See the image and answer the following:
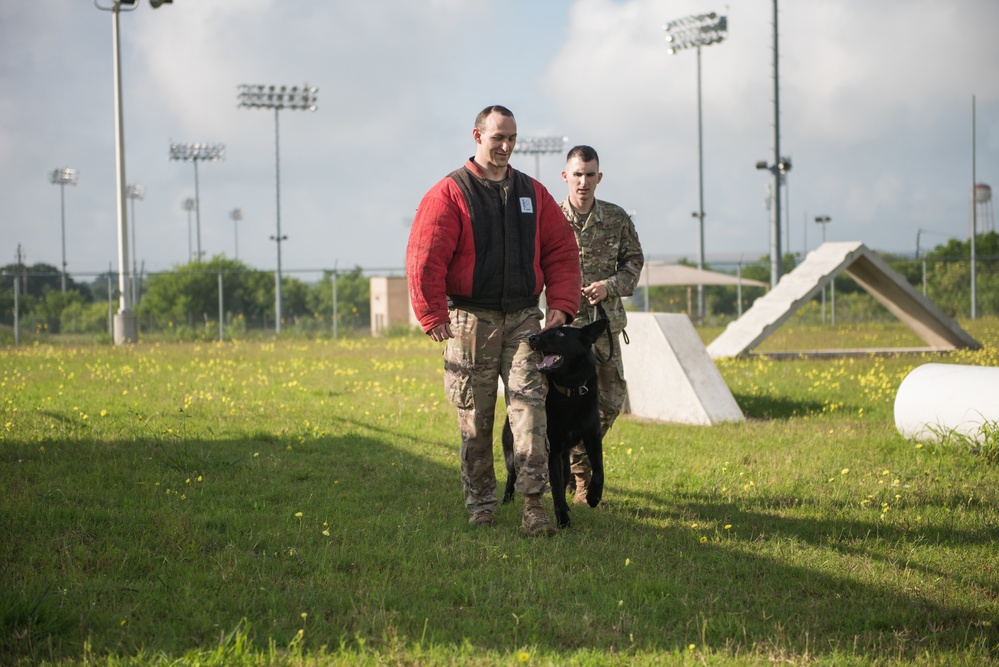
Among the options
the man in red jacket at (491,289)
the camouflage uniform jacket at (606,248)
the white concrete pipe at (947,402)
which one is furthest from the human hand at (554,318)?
the white concrete pipe at (947,402)

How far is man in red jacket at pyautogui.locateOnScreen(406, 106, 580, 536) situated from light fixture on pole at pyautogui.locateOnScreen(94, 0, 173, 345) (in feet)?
65.8

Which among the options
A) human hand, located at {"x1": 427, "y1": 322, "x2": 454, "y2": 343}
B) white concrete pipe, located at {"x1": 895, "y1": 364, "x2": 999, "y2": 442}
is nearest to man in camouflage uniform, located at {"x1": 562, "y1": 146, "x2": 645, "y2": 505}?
human hand, located at {"x1": 427, "y1": 322, "x2": 454, "y2": 343}

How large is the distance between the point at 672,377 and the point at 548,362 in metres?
4.81

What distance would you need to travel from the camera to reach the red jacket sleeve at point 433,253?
5027 mm

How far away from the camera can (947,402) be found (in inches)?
304

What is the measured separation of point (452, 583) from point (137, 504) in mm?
2405

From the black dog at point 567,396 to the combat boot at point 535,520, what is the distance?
6.4 inches

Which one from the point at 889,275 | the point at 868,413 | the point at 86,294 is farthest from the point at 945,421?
the point at 86,294

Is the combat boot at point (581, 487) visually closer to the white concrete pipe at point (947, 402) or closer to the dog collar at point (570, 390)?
the dog collar at point (570, 390)

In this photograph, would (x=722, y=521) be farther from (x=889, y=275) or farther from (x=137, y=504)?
(x=889, y=275)

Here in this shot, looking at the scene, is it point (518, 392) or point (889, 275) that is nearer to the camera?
point (518, 392)

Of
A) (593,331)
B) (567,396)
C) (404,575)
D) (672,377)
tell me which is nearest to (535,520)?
(567,396)

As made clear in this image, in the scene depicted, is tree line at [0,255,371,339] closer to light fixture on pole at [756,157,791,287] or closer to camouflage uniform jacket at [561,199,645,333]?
light fixture on pole at [756,157,791,287]

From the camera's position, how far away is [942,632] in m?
3.62
